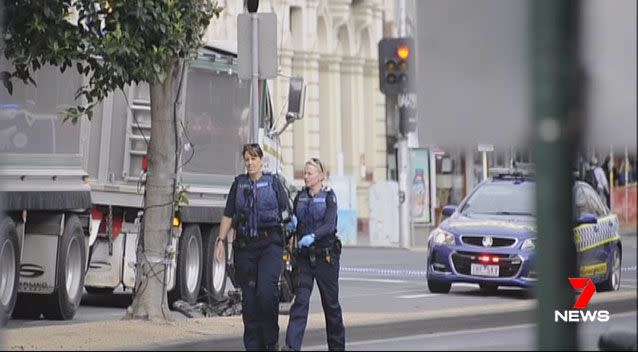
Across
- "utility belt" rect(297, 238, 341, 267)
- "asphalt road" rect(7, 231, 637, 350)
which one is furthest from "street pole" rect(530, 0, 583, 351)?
"utility belt" rect(297, 238, 341, 267)

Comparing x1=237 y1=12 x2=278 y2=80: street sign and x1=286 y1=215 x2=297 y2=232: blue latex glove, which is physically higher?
x1=237 y1=12 x2=278 y2=80: street sign

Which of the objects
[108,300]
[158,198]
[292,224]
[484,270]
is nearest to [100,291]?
[108,300]

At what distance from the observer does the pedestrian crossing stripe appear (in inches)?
839

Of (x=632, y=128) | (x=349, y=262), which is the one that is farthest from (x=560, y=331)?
(x=349, y=262)

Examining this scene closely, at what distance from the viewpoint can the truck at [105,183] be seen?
679 inches

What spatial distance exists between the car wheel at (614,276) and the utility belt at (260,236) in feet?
30.3

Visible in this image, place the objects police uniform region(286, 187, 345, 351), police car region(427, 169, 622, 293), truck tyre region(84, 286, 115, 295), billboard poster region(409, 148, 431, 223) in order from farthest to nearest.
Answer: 1. billboard poster region(409, 148, 431, 223)
2. truck tyre region(84, 286, 115, 295)
3. police car region(427, 169, 622, 293)
4. police uniform region(286, 187, 345, 351)

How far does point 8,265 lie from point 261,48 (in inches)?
124

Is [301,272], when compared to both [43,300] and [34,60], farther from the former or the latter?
[43,300]

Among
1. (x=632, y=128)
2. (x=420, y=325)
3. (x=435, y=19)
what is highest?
(x=435, y=19)

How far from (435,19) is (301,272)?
926 centimetres

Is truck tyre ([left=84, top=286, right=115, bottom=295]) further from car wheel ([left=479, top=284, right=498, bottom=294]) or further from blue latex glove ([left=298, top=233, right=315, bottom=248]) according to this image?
blue latex glove ([left=298, top=233, right=315, bottom=248])

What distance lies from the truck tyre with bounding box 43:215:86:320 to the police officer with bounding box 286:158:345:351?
436 centimetres

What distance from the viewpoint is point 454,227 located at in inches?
852
